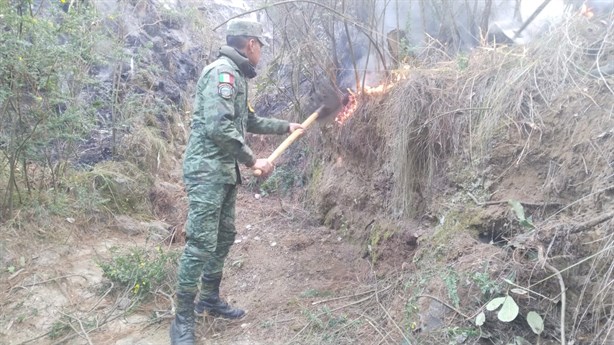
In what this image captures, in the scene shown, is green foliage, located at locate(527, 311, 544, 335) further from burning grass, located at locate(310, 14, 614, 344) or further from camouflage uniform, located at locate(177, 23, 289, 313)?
camouflage uniform, located at locate(177, 23, 289, 313)

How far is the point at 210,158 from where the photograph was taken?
11.7ft

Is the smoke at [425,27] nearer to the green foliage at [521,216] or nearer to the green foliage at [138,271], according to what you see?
the green foliage at [521,216]

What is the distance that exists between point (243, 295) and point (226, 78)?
2119 mm

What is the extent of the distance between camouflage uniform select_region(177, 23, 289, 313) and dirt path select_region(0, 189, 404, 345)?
0.63 metres

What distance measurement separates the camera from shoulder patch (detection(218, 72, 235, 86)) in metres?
3.49

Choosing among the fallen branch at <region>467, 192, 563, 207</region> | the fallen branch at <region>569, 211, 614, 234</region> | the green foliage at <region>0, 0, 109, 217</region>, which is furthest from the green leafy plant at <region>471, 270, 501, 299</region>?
the green foliage at <region>0, 0, 109, 217</region>

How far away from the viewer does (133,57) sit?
25.4ft

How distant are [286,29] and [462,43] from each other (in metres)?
2.18

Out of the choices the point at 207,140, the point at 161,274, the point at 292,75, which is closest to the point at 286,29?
the point at 292,75

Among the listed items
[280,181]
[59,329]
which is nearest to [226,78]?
[59,329]

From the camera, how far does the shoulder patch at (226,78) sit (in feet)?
11.5

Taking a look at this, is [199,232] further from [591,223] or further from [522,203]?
[591,223]

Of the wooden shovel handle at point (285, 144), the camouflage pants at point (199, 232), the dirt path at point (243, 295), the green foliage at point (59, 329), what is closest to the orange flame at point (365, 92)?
the wooden shovel handle at point (285, 144)

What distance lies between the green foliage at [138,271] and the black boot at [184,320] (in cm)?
83
